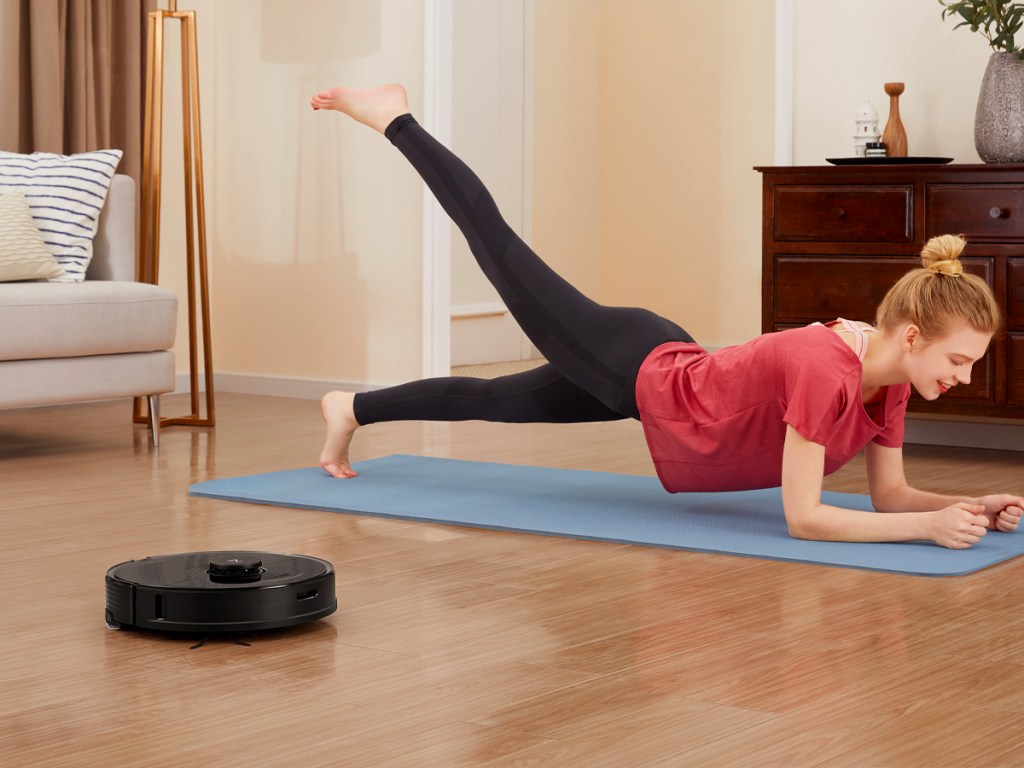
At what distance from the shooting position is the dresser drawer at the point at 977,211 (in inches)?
149

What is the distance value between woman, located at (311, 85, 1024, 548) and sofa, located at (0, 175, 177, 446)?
1.04m

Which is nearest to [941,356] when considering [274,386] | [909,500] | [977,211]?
[909,500]

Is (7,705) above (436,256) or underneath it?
underneath

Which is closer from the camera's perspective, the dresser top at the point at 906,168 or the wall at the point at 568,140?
the dresser top at the point at 906,168

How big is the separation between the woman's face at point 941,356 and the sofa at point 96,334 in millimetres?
2298

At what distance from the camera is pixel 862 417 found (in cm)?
257

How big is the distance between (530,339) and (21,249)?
71.1 inches

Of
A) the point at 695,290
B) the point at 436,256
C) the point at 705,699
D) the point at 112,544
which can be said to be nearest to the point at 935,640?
the point at 705,699

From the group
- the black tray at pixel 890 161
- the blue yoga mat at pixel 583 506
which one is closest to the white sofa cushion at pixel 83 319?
the blue yoga mat at pixel 583 506

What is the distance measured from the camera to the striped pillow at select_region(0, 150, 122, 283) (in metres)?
4.13

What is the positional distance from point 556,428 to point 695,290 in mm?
1716

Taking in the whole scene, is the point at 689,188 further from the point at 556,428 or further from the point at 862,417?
the point at 862,417

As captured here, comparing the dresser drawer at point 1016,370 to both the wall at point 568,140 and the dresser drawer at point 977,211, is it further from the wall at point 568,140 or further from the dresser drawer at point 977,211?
the wall at point 568,140

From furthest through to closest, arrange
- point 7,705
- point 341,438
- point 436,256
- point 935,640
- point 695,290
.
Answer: point 695,290, point 436,256, point 341,438, point 935,640, point 7,705
